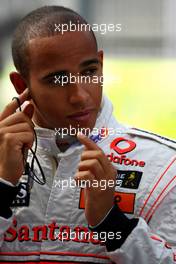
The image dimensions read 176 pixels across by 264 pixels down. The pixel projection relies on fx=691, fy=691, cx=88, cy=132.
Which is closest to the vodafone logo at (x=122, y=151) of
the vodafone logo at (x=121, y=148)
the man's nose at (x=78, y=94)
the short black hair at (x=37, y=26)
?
the vodafone logo at (x=121, y=148)

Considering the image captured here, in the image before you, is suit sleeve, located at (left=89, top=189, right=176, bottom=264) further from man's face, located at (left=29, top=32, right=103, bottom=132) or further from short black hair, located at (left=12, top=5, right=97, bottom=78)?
short black hair, located at (left=12, top=5, right=97, bottom=78)

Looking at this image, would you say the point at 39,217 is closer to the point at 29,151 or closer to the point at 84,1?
the point at 29,151

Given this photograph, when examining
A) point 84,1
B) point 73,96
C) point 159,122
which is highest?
point 73,96

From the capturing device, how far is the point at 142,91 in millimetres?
4988

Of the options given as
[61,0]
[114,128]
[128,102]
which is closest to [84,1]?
[61,0]

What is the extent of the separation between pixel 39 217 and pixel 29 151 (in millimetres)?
168

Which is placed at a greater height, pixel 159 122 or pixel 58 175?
pixel 58 175

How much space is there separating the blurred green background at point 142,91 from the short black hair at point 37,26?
307 centimetres

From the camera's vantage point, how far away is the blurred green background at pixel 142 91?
16.0 ft

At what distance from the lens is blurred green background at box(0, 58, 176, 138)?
488 cm

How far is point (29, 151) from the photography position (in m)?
1.58

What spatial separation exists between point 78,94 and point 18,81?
23cm
